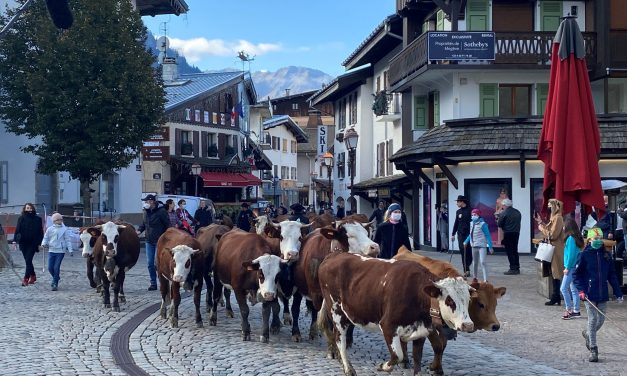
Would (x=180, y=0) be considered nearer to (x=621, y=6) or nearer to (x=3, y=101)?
(x=3, y=101)

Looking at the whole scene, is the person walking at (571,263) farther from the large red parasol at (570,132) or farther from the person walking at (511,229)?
the person walking at (511,229)

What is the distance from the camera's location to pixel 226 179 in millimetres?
55219

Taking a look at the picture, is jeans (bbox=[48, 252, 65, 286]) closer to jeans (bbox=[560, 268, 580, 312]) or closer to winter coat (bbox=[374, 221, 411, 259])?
winter coat (bbox=[374, 221, 411, 259])

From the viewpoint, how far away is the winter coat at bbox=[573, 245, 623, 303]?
424 inches

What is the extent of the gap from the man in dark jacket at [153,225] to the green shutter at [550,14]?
55.7ft

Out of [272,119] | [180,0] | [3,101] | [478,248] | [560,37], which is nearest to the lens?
[560,37]

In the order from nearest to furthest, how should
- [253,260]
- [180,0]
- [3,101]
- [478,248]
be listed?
[253,260], [478,248], [3,101], [180,0]

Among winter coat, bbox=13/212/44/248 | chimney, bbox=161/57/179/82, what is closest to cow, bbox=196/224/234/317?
winter coat, bbox=13/212/44/248

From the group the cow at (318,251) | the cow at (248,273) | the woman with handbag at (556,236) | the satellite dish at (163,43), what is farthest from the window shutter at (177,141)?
the cow at (318,251)

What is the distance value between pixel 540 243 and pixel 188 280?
6.59m

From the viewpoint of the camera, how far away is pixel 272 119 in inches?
3214

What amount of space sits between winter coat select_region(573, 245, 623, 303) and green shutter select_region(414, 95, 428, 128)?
2342cm

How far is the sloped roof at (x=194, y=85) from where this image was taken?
55.8 m

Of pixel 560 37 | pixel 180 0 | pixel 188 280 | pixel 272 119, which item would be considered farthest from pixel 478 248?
pixel 272 119
